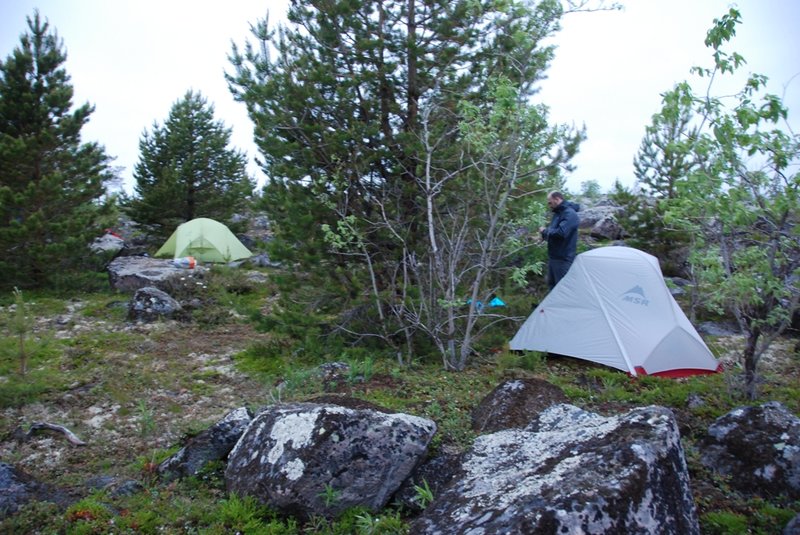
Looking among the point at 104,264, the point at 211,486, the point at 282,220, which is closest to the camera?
the point at 211,486

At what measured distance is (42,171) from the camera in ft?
44.4

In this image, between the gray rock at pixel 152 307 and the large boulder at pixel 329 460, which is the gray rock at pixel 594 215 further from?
the large boulder at pixel 329 460

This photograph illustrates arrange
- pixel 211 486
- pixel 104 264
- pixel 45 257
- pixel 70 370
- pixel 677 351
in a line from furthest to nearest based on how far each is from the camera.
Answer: pixel 104 264
pixel 45 257
pixel 70 370
pixel 677 351
pixel 211 486

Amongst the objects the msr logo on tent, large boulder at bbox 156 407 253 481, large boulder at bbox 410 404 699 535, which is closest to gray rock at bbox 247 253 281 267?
the msr logo on tent

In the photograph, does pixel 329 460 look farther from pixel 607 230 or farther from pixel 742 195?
pixel 607 230

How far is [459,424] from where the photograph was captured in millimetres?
4660

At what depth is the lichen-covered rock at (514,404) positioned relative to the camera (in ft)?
14.5

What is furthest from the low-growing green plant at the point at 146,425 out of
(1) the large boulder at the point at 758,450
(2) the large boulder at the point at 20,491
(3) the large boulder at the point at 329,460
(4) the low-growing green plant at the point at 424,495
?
(1) the large boulder at the point at 758,450

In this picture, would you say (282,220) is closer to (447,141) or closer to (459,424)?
(447,141)

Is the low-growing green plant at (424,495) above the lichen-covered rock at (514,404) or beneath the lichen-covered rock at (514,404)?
beneath

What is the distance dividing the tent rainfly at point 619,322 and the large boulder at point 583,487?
12.9 feet

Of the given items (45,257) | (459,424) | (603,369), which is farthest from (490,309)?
(45,257)

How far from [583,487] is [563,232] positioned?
6026 mm

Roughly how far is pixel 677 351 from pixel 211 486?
19.3 ft
